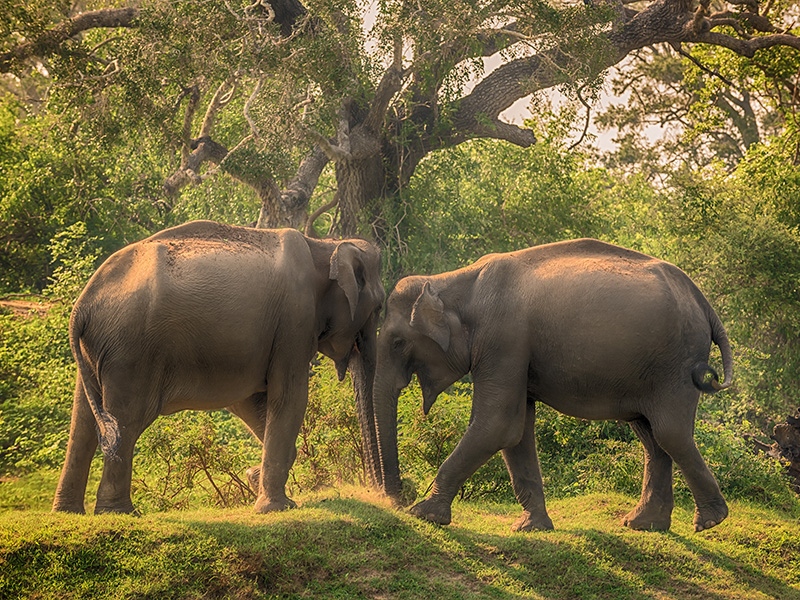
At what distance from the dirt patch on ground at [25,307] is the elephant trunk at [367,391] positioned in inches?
316

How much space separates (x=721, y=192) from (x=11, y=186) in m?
12.3

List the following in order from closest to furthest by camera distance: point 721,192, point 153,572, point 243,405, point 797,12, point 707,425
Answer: point 153,572, point 243,405, point 707,425, point 721,192, point 797,12

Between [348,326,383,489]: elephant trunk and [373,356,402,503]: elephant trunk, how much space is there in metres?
0.25

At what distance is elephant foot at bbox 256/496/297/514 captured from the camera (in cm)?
789

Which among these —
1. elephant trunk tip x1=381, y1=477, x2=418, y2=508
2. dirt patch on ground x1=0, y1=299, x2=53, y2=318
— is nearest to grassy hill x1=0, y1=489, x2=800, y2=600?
elephant trunk tip x1=381, y1=477, x2=418, y2=508

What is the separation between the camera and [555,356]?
26.1ft

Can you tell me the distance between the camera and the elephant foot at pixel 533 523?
27.3 feet

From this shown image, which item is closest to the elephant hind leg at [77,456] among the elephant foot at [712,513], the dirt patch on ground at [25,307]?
the elephant foot at [712,513]

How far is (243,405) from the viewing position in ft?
28.5

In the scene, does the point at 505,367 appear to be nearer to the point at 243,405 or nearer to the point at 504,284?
the point at 504,284

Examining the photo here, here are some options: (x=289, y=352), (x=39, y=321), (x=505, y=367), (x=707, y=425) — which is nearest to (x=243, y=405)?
(x=289, y=352)

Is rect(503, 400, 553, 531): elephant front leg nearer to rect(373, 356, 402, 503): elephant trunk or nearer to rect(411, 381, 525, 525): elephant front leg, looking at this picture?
rect(411, 381, 525, 525): elephant front leg

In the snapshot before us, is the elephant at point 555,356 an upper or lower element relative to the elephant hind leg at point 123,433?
upper

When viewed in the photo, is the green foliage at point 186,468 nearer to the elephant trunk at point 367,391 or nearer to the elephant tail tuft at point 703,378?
the elephant trunk at point 367,391
